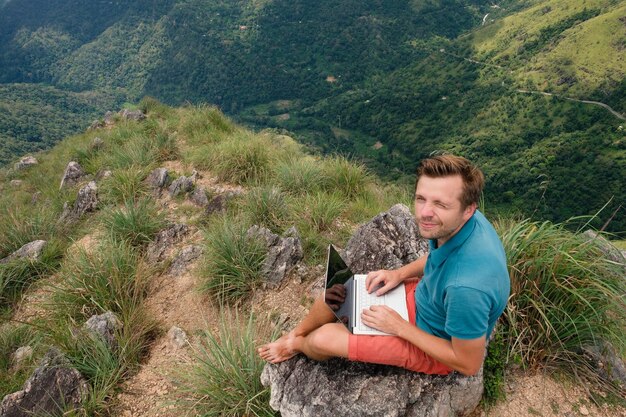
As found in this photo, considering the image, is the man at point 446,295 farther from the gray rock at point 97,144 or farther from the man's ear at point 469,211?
the gray rock at point 97,144

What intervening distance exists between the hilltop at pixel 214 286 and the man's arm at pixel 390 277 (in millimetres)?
836

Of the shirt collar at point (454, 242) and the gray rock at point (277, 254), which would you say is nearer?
the shirt collar at point (454, 242)

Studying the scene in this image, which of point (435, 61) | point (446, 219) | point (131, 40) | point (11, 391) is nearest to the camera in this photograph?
point (446, 219)

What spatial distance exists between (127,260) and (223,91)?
13482 centimetres

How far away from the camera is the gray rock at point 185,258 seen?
499 cm

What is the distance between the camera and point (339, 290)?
2840 mm

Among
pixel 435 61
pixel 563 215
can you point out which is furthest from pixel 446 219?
pixel 435 61

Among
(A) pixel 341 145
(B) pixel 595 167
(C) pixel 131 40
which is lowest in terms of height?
(A) pixel 341 145

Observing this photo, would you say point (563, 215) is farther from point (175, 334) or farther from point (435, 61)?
point (435, 61)

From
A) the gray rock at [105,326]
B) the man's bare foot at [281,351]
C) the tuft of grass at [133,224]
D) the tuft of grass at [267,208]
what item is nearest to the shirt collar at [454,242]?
the man's bare foot at [281,351]

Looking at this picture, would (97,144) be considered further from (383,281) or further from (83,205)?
(383,281)

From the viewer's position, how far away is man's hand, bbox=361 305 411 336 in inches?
93.7

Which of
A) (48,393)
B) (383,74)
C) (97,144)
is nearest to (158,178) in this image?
(97,144)

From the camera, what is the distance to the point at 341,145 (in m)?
82.4
